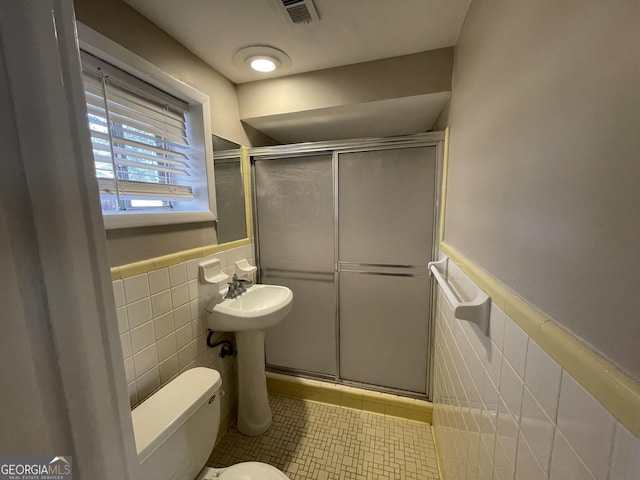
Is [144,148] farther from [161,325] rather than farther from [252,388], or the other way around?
[252,388]

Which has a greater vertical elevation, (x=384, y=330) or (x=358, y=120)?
(x=358, y=120)

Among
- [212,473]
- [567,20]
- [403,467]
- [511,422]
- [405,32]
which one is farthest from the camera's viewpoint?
[403,467]

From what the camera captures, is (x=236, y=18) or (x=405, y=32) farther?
(x=405, y=32)

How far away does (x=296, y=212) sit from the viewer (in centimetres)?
177

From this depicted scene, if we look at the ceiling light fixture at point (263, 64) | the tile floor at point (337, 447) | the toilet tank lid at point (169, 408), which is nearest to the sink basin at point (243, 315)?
the toilet tank lid at point (169, 408)

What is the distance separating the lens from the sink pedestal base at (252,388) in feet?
4.88

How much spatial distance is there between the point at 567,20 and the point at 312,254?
59.2 inches

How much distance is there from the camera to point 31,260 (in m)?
0.25

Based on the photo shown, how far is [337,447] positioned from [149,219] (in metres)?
1.59

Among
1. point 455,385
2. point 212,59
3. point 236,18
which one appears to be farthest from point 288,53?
point 455,385

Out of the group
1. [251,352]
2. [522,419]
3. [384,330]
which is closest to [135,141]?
[251,352]

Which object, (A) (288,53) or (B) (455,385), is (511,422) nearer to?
(B) (455,385)

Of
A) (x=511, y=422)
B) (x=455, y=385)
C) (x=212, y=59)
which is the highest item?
(x=212, y=59)

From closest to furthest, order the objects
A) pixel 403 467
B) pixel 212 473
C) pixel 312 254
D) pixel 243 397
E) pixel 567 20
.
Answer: pixel 567 20, pixel 212 473, pixel 403 467, pixel 243 397, pixel 312 254
